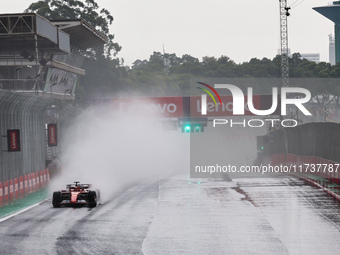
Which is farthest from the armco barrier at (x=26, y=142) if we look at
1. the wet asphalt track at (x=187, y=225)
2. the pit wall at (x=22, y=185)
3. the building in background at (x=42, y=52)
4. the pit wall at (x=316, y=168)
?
the pit wall at (x=316, y=168)

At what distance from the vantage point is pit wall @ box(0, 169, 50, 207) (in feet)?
88.9

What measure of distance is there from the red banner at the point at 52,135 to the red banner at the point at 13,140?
30.5 ft

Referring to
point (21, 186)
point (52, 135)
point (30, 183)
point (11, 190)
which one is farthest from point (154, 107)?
point (11, 190)

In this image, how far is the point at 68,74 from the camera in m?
79.5

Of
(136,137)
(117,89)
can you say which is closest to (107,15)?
(117,89)

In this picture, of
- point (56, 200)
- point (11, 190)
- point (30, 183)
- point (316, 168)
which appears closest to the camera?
point (56, 200)

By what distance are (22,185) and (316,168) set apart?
1443 centimetres

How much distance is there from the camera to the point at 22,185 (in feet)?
99.9

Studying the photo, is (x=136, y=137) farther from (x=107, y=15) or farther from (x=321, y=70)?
(x=321, y=70)

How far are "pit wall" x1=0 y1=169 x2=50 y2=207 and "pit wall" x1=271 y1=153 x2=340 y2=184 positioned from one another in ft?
44.4

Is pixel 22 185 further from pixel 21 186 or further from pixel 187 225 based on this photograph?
pixel 187 225

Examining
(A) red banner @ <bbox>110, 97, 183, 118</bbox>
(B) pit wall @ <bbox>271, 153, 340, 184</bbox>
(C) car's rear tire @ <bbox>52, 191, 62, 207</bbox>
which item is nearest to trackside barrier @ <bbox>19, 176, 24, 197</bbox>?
(C) car's rear tire @ <bbox>52, 191, 62, 207</bbox>

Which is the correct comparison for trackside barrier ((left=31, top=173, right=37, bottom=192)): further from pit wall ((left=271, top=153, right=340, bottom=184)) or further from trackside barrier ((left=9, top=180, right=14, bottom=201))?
pit wall ((left=271, top=153, right=340, bottom=184))

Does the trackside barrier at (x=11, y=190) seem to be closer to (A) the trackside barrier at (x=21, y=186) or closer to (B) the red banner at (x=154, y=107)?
(A) the trackside barrier at (x=21, y=186)
